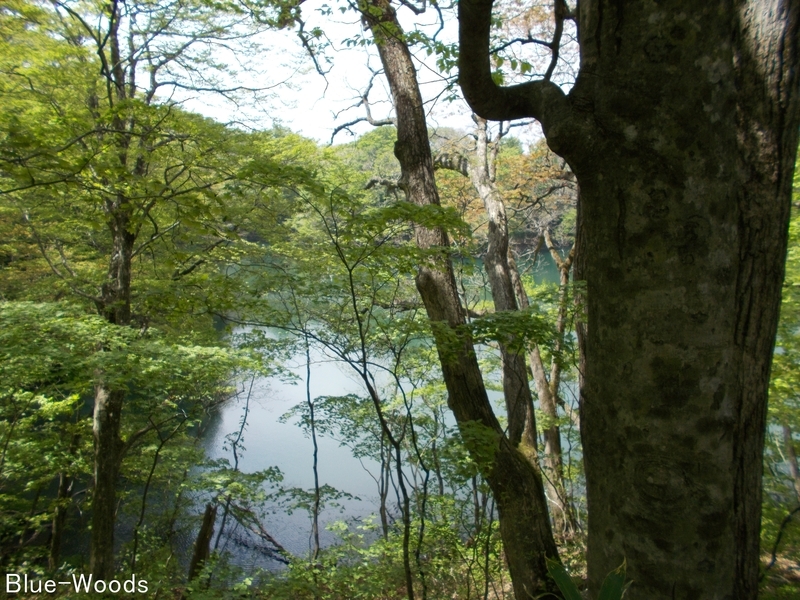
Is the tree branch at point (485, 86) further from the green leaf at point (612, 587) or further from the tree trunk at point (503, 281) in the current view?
the tree trunk at point (503, 281)

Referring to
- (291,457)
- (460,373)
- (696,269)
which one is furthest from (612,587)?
(291,457)

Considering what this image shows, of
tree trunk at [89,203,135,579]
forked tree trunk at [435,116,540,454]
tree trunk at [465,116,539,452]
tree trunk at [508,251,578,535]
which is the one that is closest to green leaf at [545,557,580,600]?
forked tree trunk at [435,116,540,454]

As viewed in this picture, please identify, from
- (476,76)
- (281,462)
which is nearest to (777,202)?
(476,76)

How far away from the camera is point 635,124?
37.6 inches

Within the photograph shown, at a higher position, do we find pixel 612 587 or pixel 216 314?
pixel 216 314

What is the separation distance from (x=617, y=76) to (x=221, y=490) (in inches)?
196

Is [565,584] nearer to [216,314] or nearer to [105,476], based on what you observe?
[216,314]

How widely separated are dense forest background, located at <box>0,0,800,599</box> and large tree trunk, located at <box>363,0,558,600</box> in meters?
0.11

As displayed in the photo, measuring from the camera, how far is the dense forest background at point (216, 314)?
2.88 m

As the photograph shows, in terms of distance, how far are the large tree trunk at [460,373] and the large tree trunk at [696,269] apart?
1.86 metres

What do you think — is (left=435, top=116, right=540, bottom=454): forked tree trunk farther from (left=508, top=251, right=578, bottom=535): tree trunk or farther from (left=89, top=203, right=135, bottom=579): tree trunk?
(left=89, top=203, right=135, bottom=579): tree trunk

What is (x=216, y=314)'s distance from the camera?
325 cm

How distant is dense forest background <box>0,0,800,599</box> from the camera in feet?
9.45

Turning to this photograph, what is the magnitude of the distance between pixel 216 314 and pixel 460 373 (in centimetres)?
168
